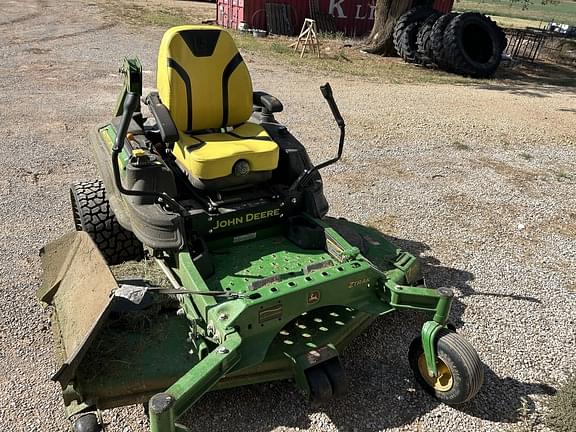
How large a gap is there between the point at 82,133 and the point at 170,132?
3.89 meters

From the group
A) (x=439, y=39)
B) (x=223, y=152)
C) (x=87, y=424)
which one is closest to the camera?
(x=87, y=424)

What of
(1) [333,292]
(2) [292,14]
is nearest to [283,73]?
(2) [292,14]

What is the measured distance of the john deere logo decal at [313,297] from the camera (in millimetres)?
3055

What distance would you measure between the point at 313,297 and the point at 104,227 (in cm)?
202

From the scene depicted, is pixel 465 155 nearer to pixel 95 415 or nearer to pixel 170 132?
pixel 170 132

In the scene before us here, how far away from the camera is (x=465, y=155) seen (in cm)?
754

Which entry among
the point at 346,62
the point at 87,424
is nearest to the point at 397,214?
the point at 87,424

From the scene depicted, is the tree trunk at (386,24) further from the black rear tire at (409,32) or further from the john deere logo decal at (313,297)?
the john deere logo decal at (313,297)

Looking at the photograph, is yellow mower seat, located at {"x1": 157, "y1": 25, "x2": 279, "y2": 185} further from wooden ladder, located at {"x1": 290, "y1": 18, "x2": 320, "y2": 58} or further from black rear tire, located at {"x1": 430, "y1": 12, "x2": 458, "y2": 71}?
wooden ladder, located at {"x1": 290, "y1": 18, "x2": 320, "y2": 58}

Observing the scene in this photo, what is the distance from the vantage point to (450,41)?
12.3 metres

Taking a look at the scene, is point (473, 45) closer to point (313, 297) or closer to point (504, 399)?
point (504, 399)

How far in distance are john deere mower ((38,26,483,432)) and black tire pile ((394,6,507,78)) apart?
9.25 m

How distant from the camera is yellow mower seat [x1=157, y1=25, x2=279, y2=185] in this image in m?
3.76

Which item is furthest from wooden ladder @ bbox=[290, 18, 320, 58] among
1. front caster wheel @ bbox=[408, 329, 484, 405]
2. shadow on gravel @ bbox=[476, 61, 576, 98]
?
front caster wheel @ bbox=[408, 329, 484, 405]
